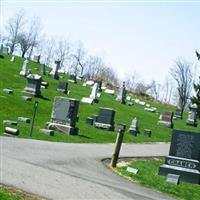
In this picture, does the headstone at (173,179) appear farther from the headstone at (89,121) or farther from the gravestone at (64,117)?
the headstone at (89,121)

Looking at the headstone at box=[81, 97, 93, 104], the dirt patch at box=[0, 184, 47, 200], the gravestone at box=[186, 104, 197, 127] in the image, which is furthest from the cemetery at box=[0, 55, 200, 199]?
the dirt patch at box=[0, 184, 47, 200]

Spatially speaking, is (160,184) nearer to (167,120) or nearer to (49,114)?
(49,114)

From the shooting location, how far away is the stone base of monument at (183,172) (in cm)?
1590

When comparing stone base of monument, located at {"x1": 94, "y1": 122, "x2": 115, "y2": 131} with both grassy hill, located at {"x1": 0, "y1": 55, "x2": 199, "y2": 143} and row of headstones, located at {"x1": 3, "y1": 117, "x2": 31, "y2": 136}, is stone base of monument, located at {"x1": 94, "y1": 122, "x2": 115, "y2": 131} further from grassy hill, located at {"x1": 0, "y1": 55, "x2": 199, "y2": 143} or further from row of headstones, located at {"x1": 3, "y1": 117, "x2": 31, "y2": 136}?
row of headstones, located at {"x1": 3, "y1": 117, "x2": 31, "y2": 136}

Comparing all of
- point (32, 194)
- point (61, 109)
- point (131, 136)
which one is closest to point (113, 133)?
point (131, 136)

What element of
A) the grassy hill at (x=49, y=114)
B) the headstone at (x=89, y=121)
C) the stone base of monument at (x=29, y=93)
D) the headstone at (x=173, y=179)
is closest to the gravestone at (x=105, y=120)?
the headstone at (x=89, y=121)

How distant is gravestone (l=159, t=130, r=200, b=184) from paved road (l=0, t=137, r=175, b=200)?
2.56 m

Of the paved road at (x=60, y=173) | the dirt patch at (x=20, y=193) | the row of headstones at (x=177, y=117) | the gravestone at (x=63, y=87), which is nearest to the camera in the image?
the dirt patch at (x=20, y=193)

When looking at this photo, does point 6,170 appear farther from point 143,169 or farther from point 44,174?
point 143,169

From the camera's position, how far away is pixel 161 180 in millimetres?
15008

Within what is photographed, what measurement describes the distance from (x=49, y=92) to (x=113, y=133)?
33.9 feet

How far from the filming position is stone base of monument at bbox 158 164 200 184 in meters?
15.9

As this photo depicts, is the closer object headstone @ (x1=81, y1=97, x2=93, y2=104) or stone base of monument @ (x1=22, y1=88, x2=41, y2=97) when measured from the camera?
stone base of monument @ (x1=22, y1=88, x2=41, y2=97)

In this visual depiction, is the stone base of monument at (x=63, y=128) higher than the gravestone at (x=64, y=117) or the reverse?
the reverse
